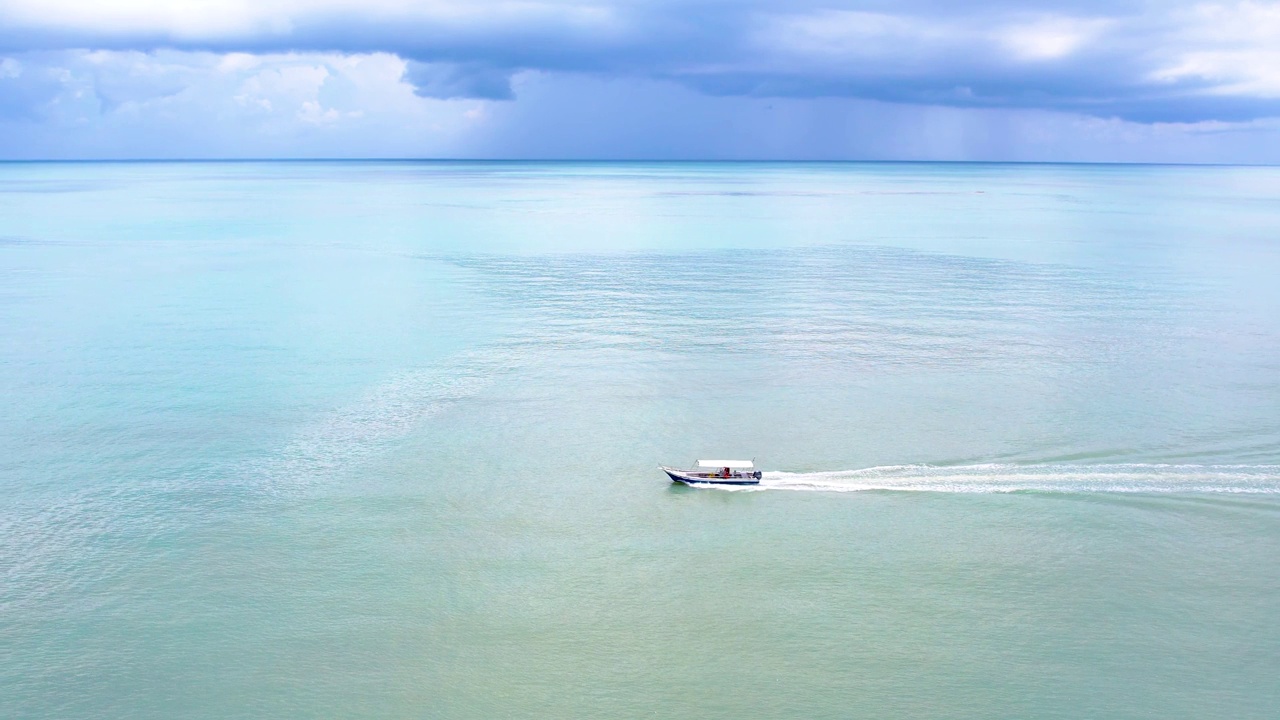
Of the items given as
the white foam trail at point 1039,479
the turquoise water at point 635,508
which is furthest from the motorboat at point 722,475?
the turquoise water at point 635,508

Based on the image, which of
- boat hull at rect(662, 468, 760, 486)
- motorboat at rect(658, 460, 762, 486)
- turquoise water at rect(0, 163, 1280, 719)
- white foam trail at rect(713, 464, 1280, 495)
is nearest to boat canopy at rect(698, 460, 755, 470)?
motorboat at rect(658, 460, 762, 486)

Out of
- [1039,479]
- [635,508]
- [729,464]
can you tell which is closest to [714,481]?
[729,464]

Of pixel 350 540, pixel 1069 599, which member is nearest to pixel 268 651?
pixel 350 540

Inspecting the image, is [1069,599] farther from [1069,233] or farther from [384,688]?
Result: [1069,233]

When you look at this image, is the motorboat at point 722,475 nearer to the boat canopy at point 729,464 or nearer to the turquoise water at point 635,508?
the boat canopy at point 729,464

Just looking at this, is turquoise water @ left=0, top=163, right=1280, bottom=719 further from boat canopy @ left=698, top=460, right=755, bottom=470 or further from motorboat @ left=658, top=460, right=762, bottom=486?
boat canopy @ left=698, top=460, right=755, bottom=470
